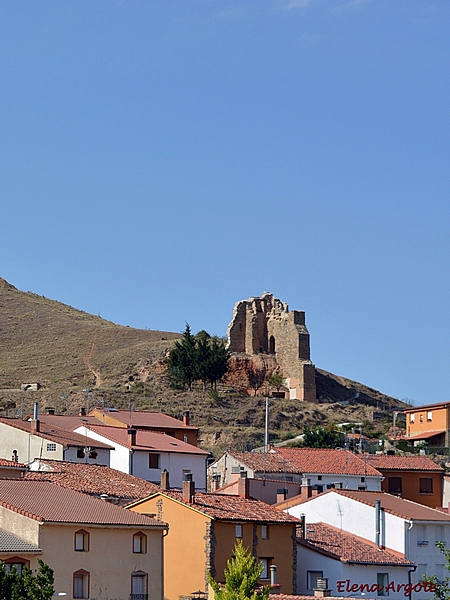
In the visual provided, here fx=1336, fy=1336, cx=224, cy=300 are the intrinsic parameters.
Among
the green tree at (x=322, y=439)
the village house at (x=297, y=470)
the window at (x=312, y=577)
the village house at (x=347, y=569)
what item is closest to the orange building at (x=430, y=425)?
the green tree at (x=322, y=439)

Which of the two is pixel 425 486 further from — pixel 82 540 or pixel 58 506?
pixel 82 540

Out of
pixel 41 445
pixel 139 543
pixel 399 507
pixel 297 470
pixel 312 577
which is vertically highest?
pixel 41 445

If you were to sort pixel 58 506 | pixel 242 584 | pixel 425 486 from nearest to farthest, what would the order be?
pixel 242 584, pixel 58 506, pixel 425 486

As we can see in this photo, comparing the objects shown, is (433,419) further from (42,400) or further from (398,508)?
(398,508)

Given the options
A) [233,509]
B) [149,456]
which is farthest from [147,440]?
[233,509]

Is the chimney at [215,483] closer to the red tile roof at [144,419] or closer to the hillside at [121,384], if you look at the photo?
the red tile roof at [144,419]

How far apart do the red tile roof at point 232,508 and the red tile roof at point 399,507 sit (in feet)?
17.4

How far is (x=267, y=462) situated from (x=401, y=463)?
313 inches

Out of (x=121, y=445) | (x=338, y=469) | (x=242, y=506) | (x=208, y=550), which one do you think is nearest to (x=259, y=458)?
(x=338, y=469)

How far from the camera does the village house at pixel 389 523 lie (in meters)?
51.4

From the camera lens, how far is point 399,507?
178ft

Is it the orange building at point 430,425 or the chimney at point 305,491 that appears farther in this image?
the orange building at point 430,425

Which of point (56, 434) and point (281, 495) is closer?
point (281, 495)

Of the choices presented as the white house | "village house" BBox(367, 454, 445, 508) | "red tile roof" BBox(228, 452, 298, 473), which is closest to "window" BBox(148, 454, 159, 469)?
the white house
